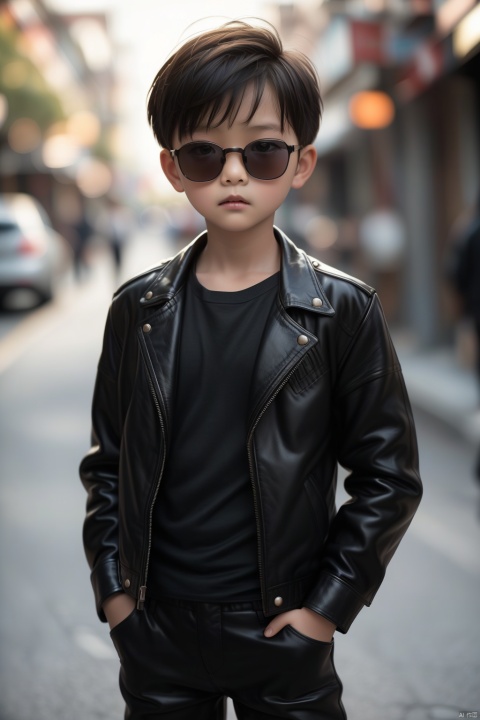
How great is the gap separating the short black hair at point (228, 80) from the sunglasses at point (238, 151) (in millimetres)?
44

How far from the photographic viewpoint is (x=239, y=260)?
1926 mm

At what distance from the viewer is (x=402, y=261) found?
13.7 meters

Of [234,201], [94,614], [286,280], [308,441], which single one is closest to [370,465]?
[308,441]

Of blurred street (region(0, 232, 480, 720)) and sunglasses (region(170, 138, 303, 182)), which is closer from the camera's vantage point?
sunglasses (region(170, 138, 303, 182))

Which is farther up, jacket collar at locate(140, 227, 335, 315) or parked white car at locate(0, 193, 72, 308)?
jacket collar at locate(140, 227, 335, 315)

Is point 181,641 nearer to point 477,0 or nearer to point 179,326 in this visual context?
point 179,326

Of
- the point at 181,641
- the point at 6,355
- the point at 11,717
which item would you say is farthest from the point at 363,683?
the point at 6,355

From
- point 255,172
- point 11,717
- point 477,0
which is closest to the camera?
point 255,172

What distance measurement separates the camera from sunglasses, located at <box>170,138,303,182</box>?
1.80 meters

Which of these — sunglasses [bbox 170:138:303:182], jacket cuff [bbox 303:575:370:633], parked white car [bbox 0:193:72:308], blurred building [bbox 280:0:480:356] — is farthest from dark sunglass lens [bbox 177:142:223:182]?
parked white car [bbox 0:193:72:308]

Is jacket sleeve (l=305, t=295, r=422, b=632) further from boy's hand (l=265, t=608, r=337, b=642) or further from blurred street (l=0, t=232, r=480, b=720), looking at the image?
blurred street (l=0, t=232, r=480, b=720)

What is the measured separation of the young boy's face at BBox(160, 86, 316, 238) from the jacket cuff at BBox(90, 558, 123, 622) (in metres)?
0.72

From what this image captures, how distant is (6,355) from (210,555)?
10502 mm

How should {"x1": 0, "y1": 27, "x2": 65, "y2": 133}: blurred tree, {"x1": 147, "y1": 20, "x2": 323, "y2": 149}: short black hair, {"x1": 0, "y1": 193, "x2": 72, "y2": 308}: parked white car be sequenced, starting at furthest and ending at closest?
{"x1": 0, "y1": 27, "x2": 65, "y2": 133}: blurred tree
{"x1": 0, "y1": 193, "x2": 72, "y2": 308}: parked white car
{"x1": 147, "y1": 20, "x2": 323, "y2": 149}: short black hair
